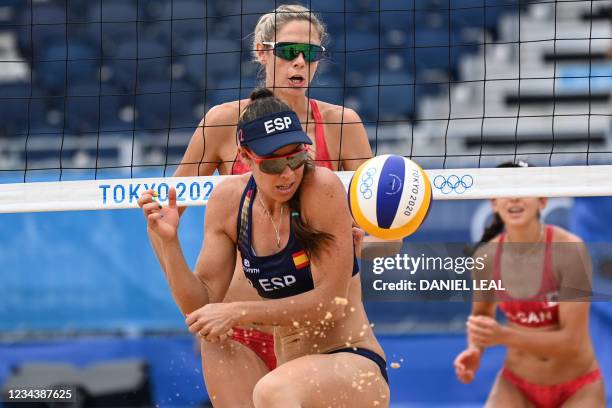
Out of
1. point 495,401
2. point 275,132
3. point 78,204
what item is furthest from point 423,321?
point 275,132

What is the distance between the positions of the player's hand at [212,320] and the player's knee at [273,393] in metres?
0.29

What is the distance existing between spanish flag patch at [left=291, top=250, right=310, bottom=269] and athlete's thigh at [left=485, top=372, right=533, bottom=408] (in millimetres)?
2344

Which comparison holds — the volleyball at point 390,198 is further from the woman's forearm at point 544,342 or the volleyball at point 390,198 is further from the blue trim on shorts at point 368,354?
the woman's forearm at point 544,342

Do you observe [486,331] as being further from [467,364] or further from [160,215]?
[160,215]

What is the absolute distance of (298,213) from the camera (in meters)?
4.21

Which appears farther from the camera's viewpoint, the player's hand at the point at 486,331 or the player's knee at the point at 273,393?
the player's hand at the point at 486,331

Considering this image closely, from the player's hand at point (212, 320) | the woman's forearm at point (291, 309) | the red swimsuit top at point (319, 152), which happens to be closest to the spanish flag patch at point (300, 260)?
the woman's forearm at point (291, 309)

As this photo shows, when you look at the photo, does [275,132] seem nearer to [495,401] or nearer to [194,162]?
[194,162]

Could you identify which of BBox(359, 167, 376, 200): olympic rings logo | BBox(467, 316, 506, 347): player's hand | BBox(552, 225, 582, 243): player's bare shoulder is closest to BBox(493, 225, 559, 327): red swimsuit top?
BBox(552, 225, 582, 243): player's bare shoulder

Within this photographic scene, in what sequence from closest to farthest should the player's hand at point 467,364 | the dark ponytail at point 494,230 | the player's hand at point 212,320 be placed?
the player's hand at point 212,320
the player's hand at point 467,364
the dark ponytail at point 494,230

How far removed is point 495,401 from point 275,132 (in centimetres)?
271

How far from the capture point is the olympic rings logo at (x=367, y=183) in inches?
179

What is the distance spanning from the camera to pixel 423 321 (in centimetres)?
744

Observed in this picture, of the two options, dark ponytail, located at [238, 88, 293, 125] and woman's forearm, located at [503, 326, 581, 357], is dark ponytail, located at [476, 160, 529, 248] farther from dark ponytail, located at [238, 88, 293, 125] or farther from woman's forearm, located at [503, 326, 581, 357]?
dark ponytail, located at [238, 88, 293, 125]
